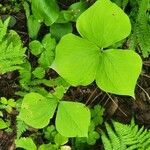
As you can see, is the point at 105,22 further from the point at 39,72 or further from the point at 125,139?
the point at 125,139

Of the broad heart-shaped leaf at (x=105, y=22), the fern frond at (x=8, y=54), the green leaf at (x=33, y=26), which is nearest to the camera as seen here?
the broad heart-shaped leaf at (x=105, y=22)

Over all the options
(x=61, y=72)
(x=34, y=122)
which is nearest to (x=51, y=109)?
(x=34, y=122)

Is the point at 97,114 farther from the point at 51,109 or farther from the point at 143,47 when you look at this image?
the point at 143,47

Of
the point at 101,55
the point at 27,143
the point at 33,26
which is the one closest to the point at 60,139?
the point at 27,143

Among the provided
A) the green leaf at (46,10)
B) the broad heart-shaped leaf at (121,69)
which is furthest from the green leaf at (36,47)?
the broad heart-shaped leaf at (121,69)

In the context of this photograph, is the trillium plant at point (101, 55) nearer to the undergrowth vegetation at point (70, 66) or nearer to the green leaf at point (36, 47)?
the undergrowth vegetation at point (70, 66)

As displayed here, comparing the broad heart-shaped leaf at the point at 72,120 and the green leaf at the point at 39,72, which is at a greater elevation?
the green leaf at the point at 39,72
